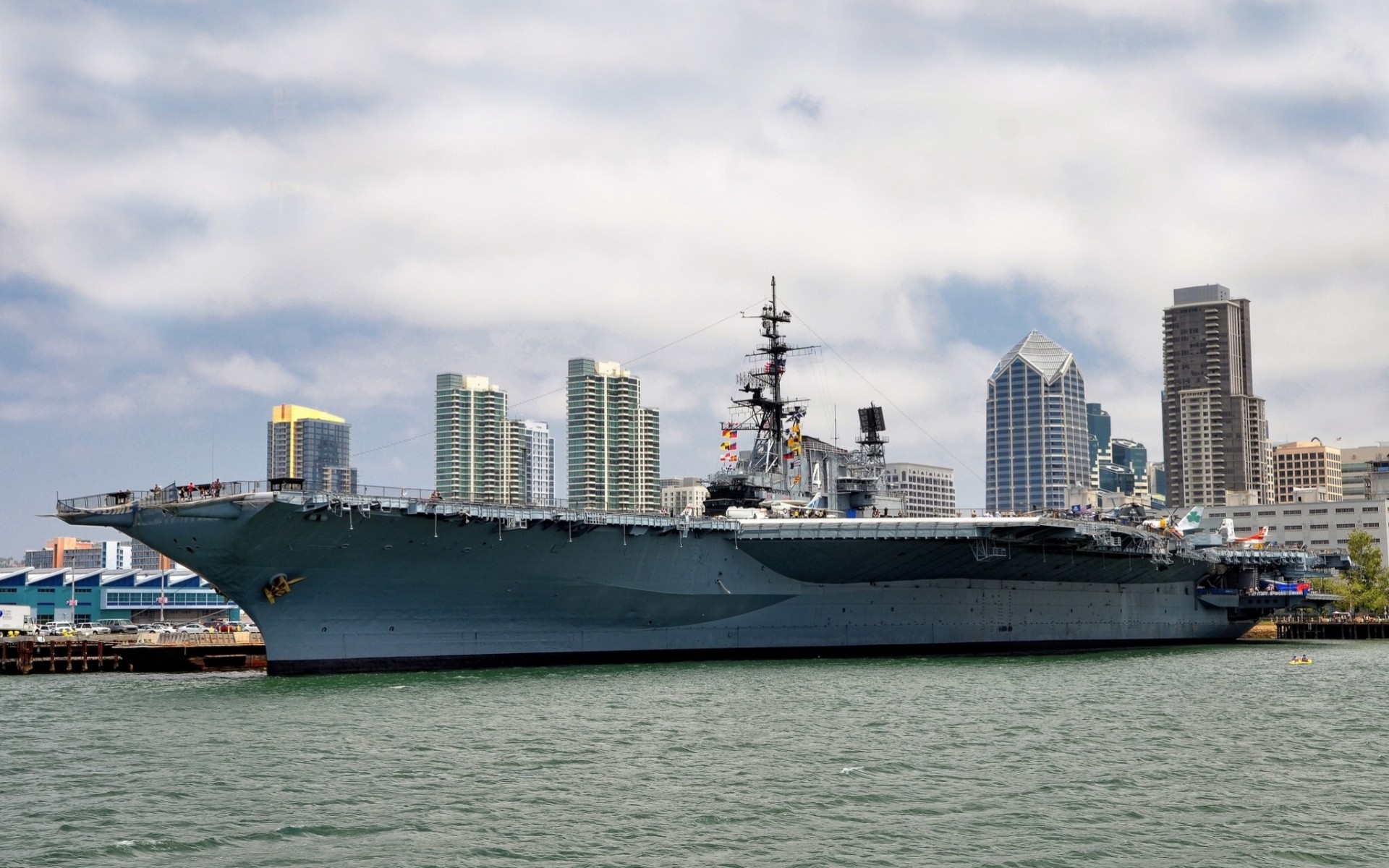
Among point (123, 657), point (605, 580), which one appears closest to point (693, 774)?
point (605, 580)

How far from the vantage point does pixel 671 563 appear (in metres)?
35.0

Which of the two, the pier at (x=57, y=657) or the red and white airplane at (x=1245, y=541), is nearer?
the pier at (x=57, y=657)

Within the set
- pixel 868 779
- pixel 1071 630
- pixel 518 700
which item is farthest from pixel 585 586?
pixel 1071 630

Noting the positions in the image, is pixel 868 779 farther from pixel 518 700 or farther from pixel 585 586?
pixel 585 586

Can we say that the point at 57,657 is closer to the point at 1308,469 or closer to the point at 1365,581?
the point at 1365,581

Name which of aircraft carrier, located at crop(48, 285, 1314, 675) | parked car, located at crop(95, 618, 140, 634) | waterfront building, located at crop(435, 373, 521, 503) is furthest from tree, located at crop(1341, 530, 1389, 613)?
waterfront building, located at crop(435, 373, 521, 503)

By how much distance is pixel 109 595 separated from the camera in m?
73.6

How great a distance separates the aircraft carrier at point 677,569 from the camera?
2989 cm

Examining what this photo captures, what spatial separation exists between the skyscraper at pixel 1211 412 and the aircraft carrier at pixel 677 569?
140978 millimetres

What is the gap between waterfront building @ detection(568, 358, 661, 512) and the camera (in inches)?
6220

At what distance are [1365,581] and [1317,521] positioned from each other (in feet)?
119

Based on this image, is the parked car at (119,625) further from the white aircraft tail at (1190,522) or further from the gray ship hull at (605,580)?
the white aircraft tail at (1190,522)

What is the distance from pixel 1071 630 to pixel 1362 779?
90.3ft

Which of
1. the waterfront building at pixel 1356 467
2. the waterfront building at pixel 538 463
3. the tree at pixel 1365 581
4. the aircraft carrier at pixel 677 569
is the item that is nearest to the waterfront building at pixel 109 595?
the aircraft carrier at pixel 677 569
